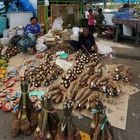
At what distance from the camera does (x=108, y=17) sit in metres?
11.2

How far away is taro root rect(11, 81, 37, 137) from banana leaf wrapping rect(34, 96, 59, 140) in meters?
0.35

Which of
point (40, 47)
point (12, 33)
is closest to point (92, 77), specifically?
point (40, 47)

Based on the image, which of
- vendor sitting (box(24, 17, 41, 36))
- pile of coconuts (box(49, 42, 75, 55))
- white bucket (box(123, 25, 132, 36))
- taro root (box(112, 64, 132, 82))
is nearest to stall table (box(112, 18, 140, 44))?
white bucket (box(123, 25, 132, 36))

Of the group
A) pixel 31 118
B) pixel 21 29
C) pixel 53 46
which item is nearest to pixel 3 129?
pixel 31 118

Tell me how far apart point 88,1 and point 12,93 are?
10772 mm

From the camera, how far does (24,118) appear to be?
11.1 feet

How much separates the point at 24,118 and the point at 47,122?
1.56ft

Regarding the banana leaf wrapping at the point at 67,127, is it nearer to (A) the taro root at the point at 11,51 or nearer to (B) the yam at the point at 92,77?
(B) the yam at the point at 92,77

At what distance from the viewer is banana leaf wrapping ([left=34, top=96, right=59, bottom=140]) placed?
306 cm

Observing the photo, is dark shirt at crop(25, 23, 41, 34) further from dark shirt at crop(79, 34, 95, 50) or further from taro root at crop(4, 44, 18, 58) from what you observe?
dark shirt at crop(79, 34, 95, 50)

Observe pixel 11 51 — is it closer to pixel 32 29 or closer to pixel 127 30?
pixel 32 29

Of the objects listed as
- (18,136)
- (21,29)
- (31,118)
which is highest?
(21,29)

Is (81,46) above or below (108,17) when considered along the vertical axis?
below

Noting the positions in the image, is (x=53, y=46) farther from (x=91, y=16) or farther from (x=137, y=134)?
(x=137, y=134)
